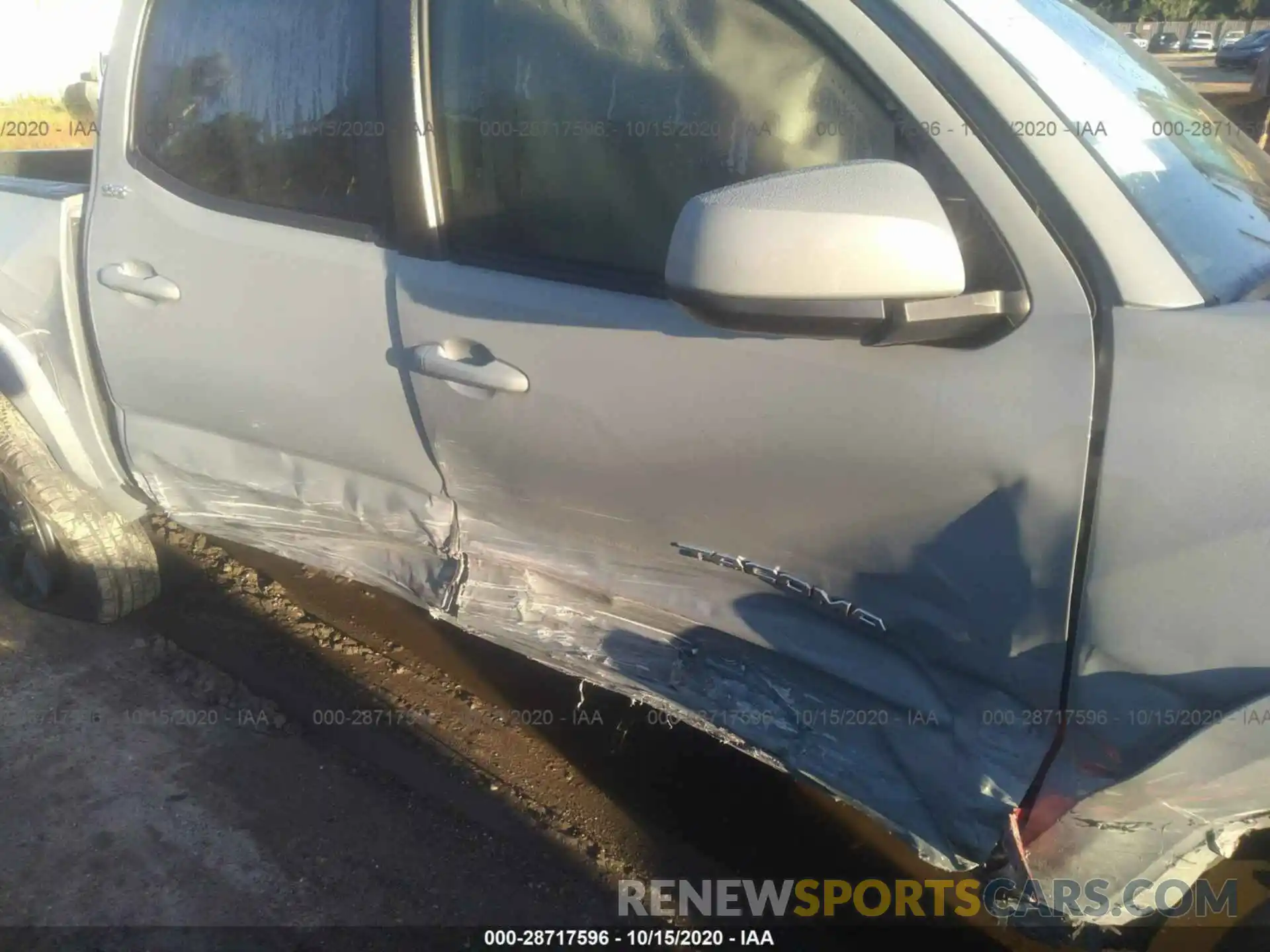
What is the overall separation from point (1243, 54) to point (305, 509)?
1176 inches

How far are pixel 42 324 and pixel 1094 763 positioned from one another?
2.60 m

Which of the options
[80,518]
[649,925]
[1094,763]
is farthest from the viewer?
[80,518]

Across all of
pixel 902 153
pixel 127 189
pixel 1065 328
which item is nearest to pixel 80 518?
pixel 127 189

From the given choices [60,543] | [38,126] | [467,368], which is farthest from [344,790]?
[38,126]

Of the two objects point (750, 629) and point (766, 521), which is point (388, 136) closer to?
point (766, 521)

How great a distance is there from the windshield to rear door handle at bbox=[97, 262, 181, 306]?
177 cm

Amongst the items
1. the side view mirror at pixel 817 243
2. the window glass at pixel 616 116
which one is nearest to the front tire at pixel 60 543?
the window glass at pixel 616 116

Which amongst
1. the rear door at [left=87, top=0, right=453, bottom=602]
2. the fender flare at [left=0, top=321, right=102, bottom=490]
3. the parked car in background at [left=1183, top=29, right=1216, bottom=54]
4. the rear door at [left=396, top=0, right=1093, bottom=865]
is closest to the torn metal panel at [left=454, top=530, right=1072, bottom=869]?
the rear door at [left=396, top=0, right=1093, bottom=865]

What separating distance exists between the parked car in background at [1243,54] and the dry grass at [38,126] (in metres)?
25.3

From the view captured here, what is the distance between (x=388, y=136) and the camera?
200cm

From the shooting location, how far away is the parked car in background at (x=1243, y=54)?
24656 mm

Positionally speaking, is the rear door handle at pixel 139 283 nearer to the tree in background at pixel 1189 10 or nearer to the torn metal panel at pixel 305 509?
the torn metal panel at pixel 305 509

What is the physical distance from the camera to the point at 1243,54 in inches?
998

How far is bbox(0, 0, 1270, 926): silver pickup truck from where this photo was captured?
1.35 m
